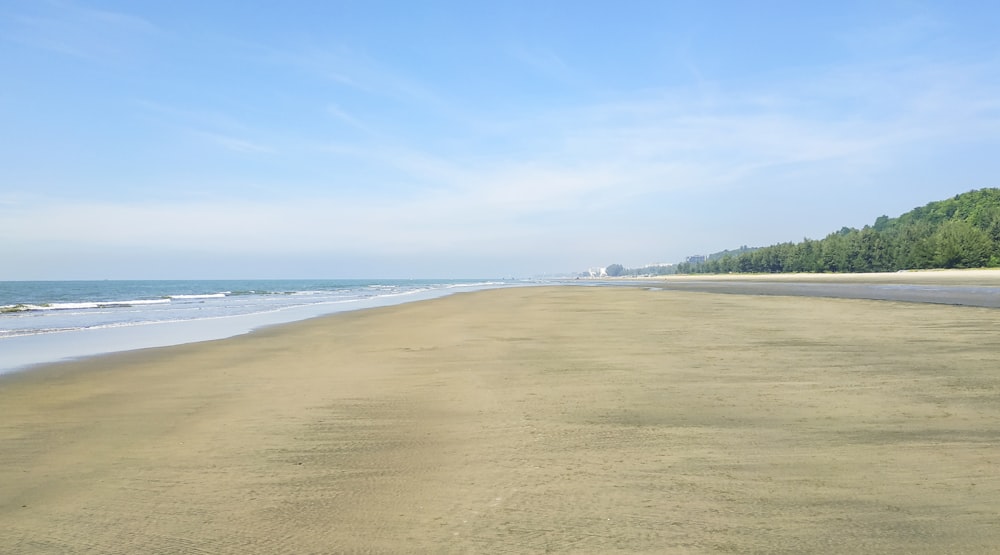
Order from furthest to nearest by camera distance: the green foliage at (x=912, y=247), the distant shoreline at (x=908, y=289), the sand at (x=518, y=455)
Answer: the green foliage at (x=912, y=247)
the distant shoreline at (x=908, y=289)
the sand at (x=518, y=455)

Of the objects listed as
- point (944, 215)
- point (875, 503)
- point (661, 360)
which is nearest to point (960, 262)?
point (944, 215)

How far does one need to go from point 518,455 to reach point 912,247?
99.1 m

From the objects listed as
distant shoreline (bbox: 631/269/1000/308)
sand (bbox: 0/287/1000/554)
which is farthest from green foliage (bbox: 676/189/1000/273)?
sand (bbox: 0/287/1000/554)

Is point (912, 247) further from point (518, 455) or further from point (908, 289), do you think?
point (518, 455)

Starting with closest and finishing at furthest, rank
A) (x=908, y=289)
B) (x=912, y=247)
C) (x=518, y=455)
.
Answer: (x=518, y=455) → (x=908, y=289) → (x=912, y=247)

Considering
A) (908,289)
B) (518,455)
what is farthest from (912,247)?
(518,455)

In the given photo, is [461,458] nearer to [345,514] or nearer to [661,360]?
[345,514]

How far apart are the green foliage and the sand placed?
81620 mm

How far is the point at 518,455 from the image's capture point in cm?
484

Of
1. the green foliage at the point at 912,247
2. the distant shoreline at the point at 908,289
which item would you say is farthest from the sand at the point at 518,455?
the green foliage at the point at 912,247

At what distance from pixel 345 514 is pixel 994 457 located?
4.75 m

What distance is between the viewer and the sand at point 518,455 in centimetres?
337

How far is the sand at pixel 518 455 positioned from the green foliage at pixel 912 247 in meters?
81.6

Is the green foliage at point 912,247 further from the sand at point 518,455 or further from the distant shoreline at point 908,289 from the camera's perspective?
the sand at point 518,455
